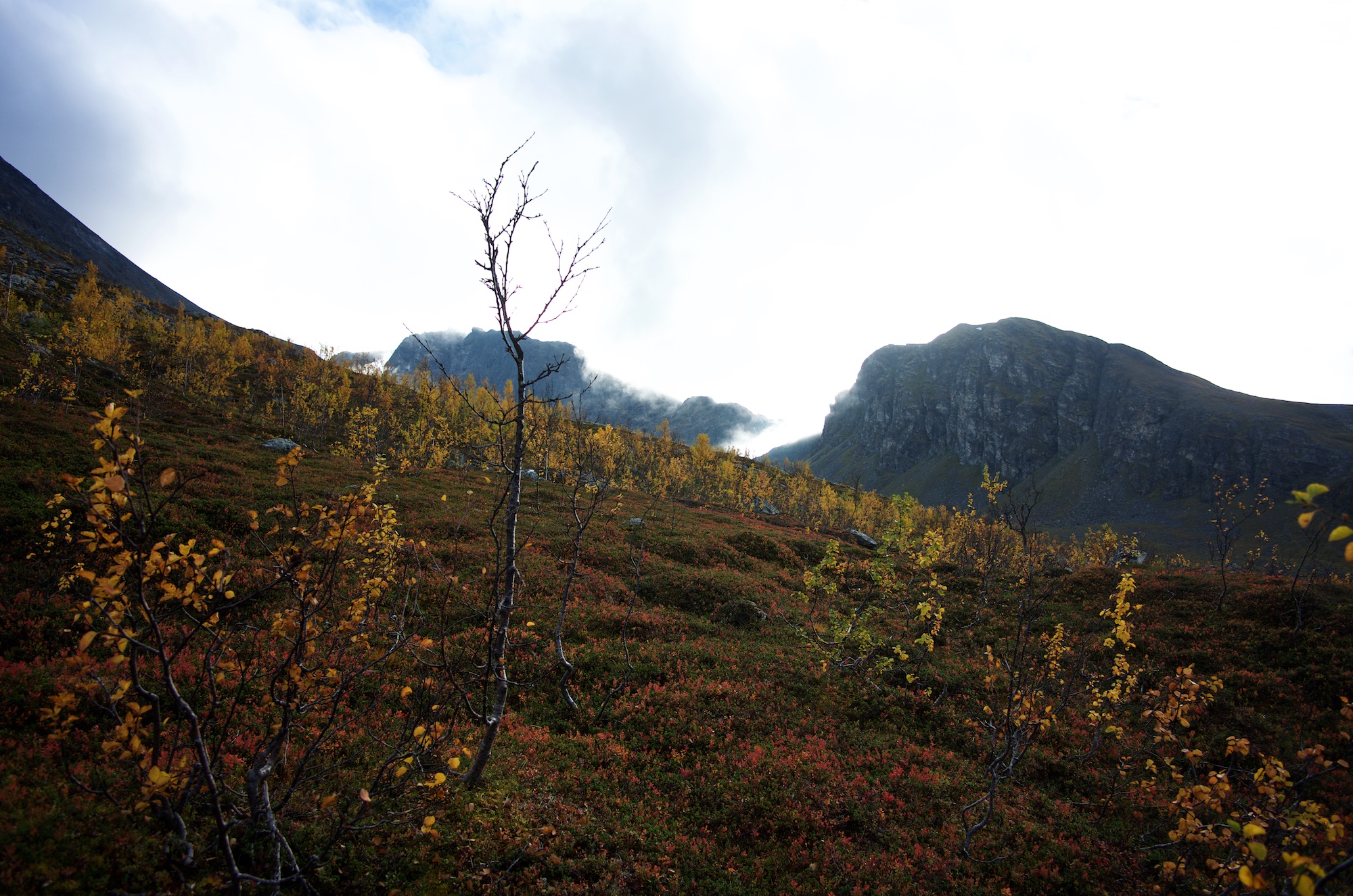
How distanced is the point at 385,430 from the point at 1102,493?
221 m

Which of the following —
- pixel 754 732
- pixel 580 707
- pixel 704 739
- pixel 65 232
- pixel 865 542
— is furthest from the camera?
pixel 65 232

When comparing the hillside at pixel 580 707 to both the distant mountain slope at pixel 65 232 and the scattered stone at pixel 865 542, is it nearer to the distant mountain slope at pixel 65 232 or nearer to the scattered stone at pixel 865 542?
the scattered stone at pixel 865 542

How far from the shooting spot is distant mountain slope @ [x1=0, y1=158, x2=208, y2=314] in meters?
153

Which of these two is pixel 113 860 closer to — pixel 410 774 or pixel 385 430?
pixel 410 774

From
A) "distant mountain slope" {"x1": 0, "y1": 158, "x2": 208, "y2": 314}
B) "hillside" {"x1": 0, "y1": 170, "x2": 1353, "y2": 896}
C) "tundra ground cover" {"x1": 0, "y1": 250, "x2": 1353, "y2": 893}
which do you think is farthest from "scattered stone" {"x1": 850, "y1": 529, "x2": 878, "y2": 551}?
"distant mountain slope" {"x1": 0, "y1": 158, "x2": 208, "y2": 314}

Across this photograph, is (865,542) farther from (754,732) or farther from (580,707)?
(580,707)

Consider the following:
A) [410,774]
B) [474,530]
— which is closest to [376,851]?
[410,774]

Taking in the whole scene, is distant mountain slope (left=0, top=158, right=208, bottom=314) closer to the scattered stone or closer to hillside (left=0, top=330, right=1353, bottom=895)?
hillside (left=0, top=330, right=1353, bottom=895)

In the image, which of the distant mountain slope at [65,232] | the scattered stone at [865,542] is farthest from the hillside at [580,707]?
the distant mountain slope at [65,232]

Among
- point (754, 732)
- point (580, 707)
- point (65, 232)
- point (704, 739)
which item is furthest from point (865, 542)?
point (65, 232)

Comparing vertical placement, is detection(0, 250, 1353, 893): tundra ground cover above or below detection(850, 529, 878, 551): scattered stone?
above

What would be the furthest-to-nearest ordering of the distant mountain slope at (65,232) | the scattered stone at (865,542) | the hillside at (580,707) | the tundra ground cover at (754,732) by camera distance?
the distant mountain slope at (65,232) < the scattered stone at (865,542) < the tundra ground cover at (754,732) < the hillside at (580,707)

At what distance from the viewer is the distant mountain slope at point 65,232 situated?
153m

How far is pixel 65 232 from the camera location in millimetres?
168250
